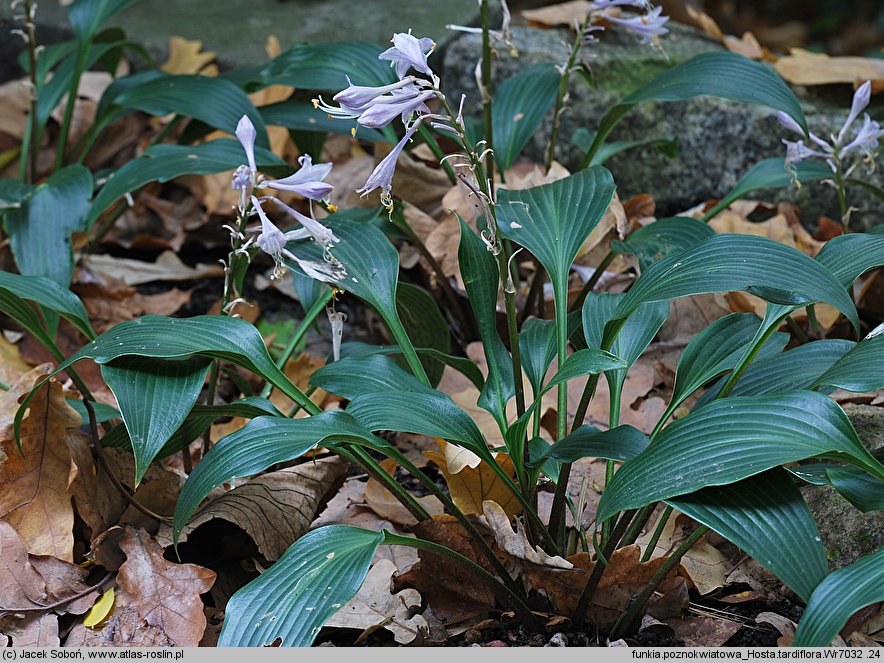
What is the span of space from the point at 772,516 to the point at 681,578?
35 centimetres

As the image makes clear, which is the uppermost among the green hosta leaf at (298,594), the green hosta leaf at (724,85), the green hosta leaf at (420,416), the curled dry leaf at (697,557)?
the green hosta leaf at (724,85)

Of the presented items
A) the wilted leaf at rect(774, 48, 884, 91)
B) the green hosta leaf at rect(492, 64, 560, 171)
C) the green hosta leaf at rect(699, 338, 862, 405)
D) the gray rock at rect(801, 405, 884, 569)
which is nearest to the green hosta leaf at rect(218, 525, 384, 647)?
the green hosta leaf at rect(699, 338, 862, 405)

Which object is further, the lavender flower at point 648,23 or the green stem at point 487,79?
the lavender flower at point 648,23

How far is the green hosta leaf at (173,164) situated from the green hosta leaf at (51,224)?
63mm

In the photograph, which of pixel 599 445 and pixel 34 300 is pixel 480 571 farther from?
pixel 34 300

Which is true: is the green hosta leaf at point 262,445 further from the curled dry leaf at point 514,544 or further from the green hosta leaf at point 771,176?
the green hosta leaf at point 771,176

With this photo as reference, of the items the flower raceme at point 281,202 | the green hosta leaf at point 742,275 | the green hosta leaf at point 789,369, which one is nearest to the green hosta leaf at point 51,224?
the flower raceme at point 281,202

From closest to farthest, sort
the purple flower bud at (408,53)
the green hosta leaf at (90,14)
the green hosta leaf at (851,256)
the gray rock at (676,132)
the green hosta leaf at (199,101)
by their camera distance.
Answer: the purple flower bud at (408,53) → the green hosta leaf at (851,256) → the green hosta leaf at (199,101) → the green hosta leaf at (90,14) → the gray rock at (676,132)

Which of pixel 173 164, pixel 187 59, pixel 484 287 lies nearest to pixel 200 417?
pixel 484 287

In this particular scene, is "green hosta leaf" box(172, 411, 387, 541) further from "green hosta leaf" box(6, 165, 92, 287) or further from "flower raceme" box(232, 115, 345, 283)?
"green hosta leaf" box(6, 165, 92, 287)

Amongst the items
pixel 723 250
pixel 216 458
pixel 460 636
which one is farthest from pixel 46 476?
pixel 723 250

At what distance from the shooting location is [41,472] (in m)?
1.68

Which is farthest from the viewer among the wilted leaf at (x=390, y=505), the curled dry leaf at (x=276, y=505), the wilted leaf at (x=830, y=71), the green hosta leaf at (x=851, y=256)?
the wilted leaf at (x=830, y=71)

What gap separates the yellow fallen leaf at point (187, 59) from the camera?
3.50 metres
